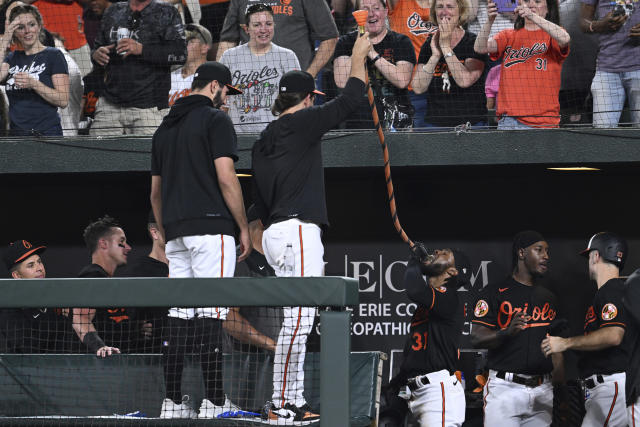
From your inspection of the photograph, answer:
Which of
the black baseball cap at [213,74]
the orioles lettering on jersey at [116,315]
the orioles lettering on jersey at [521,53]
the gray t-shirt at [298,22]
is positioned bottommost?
the orioles lettering on jersey at [116,315]

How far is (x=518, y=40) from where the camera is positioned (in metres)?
7.65

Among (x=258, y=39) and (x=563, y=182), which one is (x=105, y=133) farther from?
(x=563, y=182)

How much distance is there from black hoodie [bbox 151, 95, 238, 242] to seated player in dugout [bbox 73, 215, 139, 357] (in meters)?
0.74

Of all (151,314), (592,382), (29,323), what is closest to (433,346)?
(592,382)

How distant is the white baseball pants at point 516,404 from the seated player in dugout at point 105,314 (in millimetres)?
2680

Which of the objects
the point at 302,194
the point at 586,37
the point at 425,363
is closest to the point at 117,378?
the point at 302,194

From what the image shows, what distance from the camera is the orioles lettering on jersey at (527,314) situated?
704 cm

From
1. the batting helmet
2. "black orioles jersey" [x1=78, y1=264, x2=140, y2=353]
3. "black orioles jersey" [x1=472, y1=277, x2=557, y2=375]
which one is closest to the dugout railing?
"black orioles jersey" [x1=78, y1=264, x2=140, y2=353]

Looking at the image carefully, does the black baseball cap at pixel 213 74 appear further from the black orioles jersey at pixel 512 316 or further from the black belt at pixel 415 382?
the black orioles jersey at pixel 512 316

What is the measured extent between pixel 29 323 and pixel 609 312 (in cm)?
404

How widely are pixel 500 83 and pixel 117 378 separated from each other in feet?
13.7

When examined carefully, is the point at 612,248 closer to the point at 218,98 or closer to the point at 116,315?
the point at 218,98

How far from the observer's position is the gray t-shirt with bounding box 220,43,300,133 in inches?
304

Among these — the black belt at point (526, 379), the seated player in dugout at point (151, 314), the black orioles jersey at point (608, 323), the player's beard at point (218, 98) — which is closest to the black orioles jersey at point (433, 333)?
the black belt at point (526, 379)
